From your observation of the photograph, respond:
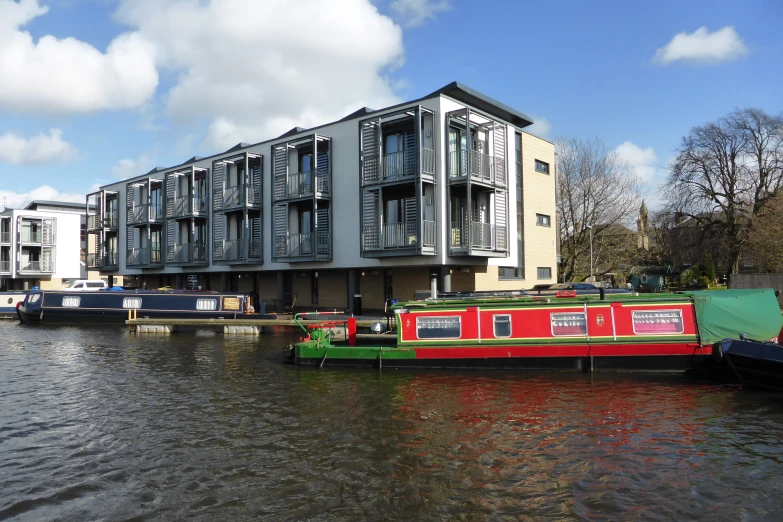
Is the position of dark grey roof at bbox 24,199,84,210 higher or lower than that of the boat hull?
higher

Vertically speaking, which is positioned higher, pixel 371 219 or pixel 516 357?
pixel 371 219

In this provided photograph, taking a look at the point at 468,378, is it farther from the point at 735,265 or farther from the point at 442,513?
the point at 735,265

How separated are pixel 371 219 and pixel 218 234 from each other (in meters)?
13.6

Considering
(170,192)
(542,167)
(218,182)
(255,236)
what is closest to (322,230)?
(255,236)

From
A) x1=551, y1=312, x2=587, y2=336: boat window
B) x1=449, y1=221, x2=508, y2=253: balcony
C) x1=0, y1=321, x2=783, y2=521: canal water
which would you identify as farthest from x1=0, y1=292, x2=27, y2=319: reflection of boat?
x1=551, y1=312, x2=587, y2=336: boat window

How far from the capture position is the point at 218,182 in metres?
36.4

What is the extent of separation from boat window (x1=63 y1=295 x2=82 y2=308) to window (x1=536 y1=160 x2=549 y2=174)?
1087 inches

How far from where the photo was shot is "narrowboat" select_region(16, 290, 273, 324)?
29734mm

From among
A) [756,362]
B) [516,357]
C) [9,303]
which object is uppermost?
[9,303]

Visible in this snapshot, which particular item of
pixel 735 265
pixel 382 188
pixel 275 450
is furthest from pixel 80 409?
Answer: pixel 735 265

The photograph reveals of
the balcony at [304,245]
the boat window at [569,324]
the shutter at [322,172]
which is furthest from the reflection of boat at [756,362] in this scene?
the shutter at [322,172]

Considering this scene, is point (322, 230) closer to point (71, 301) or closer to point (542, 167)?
point (542, 167)

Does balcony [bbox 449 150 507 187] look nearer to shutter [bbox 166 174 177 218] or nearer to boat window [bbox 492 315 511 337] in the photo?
boat window [bbox 492 315 511 337]

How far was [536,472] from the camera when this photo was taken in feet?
26.2
